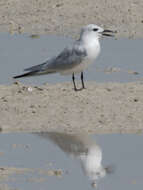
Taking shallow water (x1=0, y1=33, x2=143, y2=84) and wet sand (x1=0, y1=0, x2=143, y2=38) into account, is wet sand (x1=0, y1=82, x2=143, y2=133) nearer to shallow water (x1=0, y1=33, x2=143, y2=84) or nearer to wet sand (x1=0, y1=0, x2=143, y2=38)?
shallow water (x1=0, y1=33, x2=143, y2=84)

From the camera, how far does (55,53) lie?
44.9 ft

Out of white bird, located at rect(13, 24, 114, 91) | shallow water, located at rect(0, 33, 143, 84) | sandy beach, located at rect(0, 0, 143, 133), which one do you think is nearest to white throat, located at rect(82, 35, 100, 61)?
white bird, located at rect(13, 24, 114, 91)

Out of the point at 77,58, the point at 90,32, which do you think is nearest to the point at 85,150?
the point at 77,58

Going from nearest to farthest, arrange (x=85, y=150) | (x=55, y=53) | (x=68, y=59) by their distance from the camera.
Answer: (x=85, y=150) < (x=68, y=59) < (x=55, y=53)

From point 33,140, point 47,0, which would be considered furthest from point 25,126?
point 47,0

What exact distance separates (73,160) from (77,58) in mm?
2874

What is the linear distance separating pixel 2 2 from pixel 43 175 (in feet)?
29.9

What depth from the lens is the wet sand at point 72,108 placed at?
10.3m

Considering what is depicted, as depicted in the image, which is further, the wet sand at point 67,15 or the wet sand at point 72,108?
the wet sand at point 67,15

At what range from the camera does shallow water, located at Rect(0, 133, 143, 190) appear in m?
8.44

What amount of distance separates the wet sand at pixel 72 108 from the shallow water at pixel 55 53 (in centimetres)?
53

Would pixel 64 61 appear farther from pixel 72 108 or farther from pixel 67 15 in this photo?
pixel 67 15

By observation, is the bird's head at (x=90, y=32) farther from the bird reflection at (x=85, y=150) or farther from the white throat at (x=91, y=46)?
the bird reflection at (x=85, y=150)

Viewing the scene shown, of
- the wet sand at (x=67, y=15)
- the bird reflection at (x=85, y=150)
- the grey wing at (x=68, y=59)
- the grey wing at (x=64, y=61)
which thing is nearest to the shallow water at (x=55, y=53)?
the grey wing at (x=64, y=61)
